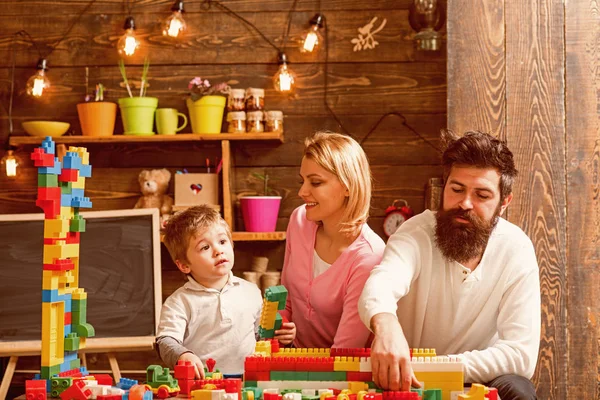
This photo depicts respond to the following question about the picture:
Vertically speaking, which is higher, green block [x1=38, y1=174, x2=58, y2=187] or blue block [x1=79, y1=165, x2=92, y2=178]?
blue block [x1=79, y1=165, x2=92, y2=178]

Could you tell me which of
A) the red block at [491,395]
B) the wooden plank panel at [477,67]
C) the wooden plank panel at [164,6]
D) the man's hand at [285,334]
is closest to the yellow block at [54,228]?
the man's hand at [285,334]

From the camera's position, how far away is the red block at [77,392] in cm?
154

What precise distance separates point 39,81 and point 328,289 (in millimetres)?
2151

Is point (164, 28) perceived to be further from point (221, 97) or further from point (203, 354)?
point (203, 354)

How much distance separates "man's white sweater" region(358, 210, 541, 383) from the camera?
202 cm

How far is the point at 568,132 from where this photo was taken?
2604mm

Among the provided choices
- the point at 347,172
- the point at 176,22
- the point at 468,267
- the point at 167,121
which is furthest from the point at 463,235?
the point at 176,22

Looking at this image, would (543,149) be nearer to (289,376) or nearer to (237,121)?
(289,376)

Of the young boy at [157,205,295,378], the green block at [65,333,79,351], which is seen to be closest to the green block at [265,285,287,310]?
the young boy at [157,205,295,378]

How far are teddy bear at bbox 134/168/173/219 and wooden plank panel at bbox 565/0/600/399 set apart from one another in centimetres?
197

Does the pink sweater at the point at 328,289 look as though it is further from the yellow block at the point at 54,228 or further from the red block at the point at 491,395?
the yellow block at the point at 54,228

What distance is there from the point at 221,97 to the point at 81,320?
2.07 metres

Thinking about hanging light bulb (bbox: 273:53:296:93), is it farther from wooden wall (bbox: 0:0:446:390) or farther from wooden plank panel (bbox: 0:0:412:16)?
wooden plank panel (bbox: 0:0:412:16)

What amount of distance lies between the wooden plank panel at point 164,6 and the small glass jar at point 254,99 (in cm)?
46
